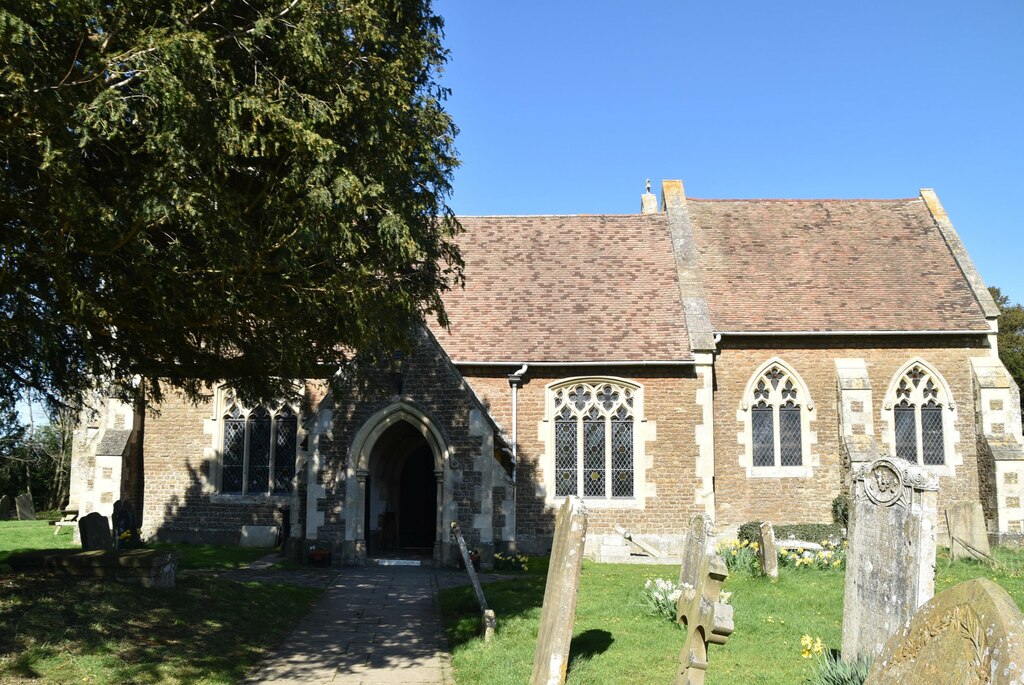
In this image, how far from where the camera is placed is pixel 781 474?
814 inches

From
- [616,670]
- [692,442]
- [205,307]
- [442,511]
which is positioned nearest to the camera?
[616,670]

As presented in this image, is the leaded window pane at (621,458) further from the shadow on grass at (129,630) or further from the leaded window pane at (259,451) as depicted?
the shadow on grass at (129,630)

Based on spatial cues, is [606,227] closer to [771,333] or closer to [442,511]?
[771,333]

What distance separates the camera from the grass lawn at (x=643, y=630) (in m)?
8.34

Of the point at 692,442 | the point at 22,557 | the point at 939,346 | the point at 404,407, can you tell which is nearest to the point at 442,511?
the point at 404,407

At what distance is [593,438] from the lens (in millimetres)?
20234

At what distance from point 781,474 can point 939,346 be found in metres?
5.07

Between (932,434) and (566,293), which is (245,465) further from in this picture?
(932,434)

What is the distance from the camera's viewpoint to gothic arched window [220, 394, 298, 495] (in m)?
20.2

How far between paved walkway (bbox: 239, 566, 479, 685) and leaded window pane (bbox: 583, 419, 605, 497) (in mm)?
5295

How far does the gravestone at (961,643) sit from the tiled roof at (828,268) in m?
17.0

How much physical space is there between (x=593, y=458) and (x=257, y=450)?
7924 millimetres

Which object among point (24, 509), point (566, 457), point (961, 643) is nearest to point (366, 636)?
point (961, 643)

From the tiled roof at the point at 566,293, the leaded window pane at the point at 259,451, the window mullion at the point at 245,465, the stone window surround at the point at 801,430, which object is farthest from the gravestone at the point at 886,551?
the window mullion at the point at 245,465
